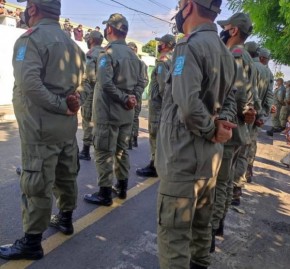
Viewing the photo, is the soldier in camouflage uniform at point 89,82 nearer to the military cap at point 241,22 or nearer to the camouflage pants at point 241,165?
the camouflage pants at point 241,165

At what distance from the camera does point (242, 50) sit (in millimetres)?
3451

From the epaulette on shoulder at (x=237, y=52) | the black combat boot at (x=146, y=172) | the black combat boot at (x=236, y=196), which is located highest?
the epaulette on shoulder at (x=237, y=52)

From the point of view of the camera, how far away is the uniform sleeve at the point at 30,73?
2752 mm

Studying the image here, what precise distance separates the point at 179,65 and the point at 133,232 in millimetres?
2074

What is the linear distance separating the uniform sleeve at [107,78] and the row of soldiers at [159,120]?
0.04 feet

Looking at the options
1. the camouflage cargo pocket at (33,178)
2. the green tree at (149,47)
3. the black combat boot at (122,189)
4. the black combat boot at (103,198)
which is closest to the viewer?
the camouflage cargo pocket at (33,178)

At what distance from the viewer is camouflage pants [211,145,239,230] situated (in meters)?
3.38

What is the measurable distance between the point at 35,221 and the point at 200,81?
5.75ft

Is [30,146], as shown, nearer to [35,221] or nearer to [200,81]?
[35,221]

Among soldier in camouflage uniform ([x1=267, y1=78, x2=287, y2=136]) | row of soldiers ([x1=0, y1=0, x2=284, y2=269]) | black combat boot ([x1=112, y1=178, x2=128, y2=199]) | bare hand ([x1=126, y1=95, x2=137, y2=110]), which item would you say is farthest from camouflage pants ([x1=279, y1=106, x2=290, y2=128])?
bare hand ([x1=126, y1=95, x2=137, y2=110])

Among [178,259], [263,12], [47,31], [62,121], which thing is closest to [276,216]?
[178,259]

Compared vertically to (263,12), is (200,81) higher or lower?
lower

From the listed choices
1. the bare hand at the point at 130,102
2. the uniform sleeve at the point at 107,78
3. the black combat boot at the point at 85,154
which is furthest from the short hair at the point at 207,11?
the black combat boot at the point at 85,154

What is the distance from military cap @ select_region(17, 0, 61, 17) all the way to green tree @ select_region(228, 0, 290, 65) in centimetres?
536
